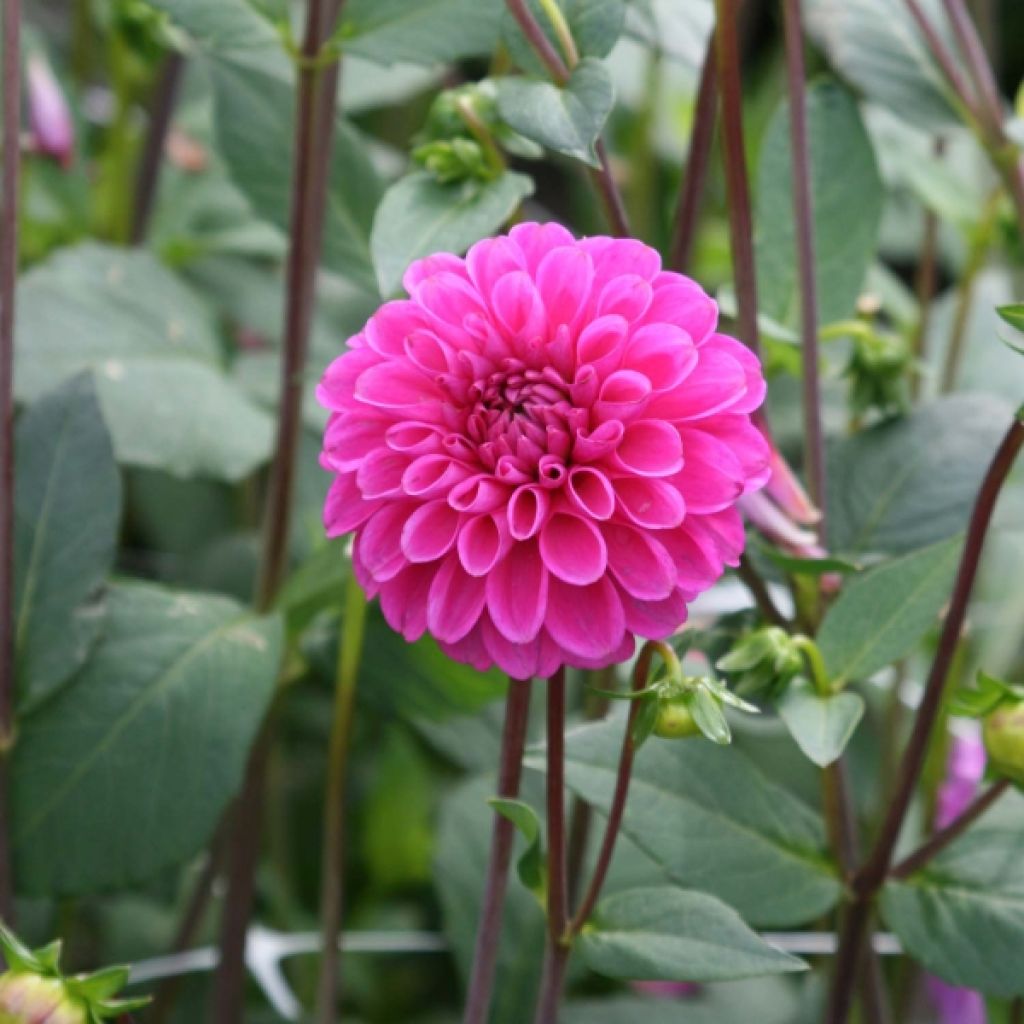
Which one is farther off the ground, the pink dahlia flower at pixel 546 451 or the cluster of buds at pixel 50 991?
the pink dahlia flower at pixel 546 451

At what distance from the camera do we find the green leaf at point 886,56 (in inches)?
21.5

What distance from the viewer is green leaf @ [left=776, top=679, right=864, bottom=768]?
14.0 inches

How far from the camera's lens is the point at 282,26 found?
0.48 meters

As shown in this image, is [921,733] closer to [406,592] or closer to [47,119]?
[406,592]

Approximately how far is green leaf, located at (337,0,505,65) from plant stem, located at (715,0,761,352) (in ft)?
0.35

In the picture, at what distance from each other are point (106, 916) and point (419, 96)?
57cm

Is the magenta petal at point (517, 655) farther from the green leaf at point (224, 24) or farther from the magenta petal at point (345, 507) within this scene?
the green leaf at point (224, 24)

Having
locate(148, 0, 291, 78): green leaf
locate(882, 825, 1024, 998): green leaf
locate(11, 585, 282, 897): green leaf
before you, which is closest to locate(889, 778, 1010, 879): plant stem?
locate(882, 825, 1024, 998): green leaf

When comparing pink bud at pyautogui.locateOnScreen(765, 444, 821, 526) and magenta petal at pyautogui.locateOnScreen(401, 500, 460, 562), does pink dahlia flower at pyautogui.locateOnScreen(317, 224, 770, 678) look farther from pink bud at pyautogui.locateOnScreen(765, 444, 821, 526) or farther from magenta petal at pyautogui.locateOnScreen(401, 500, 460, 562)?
pink bud at pyautogui.locateOnScreen(765, 444, 821, 526)

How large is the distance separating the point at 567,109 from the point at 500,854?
184 millimetres

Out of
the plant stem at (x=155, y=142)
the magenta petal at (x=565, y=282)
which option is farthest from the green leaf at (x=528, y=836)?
the plant stem at (x=155, y=142)

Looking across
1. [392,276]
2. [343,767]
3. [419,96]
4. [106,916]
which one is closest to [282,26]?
[392,276]

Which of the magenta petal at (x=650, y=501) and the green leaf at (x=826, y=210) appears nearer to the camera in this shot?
the magenta petal at (x=650, y=501)

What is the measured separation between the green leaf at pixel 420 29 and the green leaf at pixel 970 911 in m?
0.28
